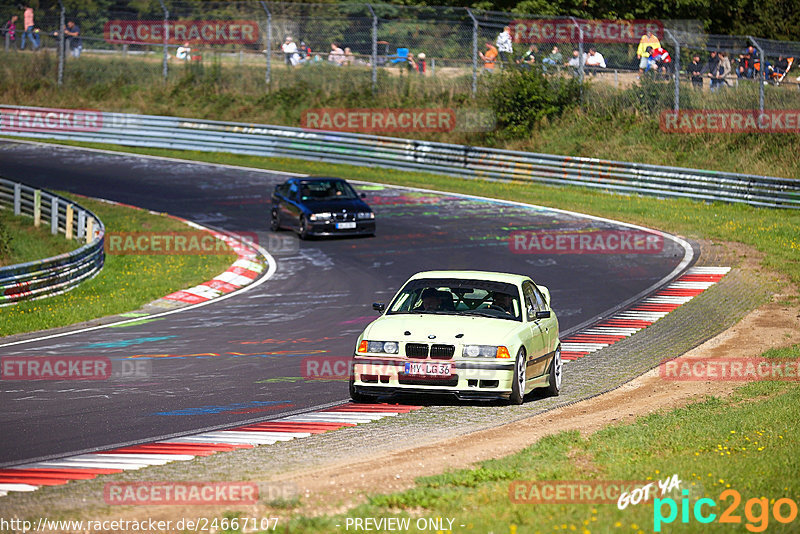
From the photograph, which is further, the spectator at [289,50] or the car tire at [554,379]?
the spectator at [289,50]

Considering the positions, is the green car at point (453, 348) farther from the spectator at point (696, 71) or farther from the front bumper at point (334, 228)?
the spectator at point (696, 71)

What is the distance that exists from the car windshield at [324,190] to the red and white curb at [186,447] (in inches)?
627

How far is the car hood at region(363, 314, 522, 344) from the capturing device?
37.2 ft

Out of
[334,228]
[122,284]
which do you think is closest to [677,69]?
[334,228]

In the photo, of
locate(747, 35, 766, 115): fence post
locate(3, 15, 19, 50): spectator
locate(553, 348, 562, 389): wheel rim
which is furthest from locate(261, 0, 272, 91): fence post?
locate(553, 348, 562, 389): wheel rim

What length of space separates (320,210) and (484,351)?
15.8 m

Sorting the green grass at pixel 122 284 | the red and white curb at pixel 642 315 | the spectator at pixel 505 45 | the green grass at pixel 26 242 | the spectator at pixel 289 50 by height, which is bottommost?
the green grass at pixel 26 242

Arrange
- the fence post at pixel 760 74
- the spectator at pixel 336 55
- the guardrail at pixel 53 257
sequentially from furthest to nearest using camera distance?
the spectator at pixel 336 55 < the fence post at pixel 760 74 < the guardrail at pixel 53 257

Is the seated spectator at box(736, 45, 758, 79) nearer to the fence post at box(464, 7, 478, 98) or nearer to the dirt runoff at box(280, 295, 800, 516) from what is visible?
the fence post at box(464, 7, 478, 98)

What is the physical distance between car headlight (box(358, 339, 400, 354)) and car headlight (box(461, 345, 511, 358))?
27.7 inches

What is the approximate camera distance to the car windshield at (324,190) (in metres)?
27.4

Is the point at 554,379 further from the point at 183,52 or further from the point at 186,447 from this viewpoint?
the point at 183,52

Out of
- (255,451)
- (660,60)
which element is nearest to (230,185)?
(660,60)

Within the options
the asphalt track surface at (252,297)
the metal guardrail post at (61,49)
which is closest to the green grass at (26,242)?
the asphalt track surface at (252,297)
